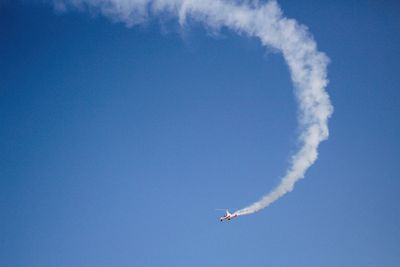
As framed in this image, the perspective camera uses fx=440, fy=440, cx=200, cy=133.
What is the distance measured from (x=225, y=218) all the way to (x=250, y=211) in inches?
237

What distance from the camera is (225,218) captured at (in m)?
65.6

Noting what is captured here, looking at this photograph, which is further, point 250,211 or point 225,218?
point 225,218

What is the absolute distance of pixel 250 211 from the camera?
60.9 metres
